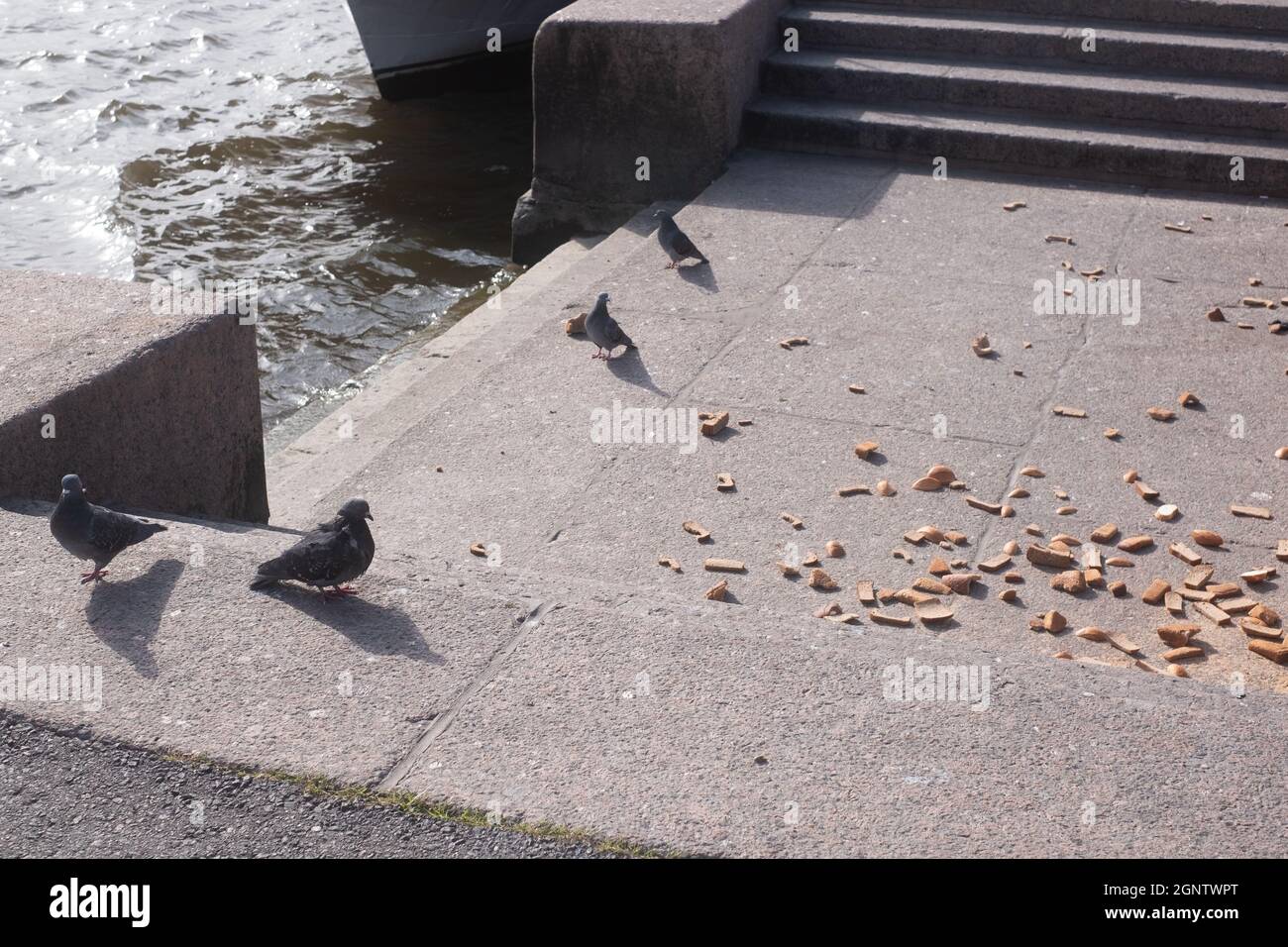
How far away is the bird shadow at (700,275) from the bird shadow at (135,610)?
13.9ft

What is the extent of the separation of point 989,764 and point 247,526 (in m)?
2.94

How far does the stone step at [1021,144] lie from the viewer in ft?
29.7

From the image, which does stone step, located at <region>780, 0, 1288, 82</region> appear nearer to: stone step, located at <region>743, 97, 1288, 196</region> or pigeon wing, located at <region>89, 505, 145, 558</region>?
stone step, located at <region>743, 97, 1288, 196</region>

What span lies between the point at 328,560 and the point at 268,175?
11.2m

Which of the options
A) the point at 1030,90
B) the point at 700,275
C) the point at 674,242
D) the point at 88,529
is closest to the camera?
the point at 88,529

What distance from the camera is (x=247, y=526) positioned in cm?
503

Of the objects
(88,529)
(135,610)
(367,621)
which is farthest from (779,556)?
(88,529)

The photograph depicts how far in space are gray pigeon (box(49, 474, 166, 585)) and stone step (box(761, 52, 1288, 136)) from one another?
24.1ft

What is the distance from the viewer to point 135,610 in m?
3.98

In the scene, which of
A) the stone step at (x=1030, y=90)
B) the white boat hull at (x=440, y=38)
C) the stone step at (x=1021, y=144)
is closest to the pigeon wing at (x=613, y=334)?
the stone step at (x=1021, y=144)

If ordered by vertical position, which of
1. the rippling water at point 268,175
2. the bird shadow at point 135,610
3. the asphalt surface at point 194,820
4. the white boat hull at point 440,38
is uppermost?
the bird shadow at point 135,610

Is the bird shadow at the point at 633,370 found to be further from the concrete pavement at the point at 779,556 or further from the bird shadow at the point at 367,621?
the bird shadow at the point at 367,621

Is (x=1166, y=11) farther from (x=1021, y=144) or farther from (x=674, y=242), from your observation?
(x=674, y=242)

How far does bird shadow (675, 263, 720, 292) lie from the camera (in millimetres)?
7819
